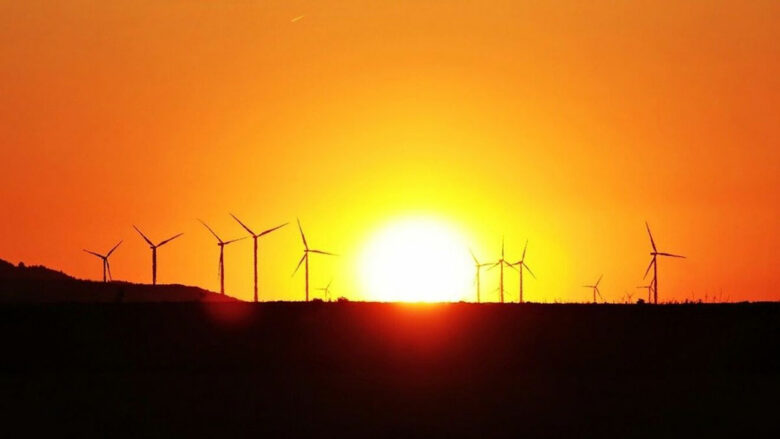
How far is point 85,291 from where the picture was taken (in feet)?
450

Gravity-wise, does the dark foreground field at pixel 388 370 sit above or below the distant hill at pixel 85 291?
below

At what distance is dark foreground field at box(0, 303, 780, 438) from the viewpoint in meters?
46.7

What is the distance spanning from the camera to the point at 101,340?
60594 mm

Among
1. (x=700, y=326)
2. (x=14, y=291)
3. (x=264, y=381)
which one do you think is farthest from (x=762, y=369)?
(x=14, y=291)

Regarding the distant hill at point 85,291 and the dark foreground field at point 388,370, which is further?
the distant hill at point 85,291

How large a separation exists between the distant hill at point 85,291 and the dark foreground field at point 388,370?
2396 inches

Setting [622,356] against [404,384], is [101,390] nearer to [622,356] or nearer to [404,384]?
[404,384]

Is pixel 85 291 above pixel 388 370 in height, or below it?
above

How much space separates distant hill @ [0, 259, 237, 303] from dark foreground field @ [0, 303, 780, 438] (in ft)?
200

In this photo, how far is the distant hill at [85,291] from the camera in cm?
13100

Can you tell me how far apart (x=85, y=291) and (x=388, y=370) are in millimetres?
83500

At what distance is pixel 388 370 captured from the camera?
187 ft

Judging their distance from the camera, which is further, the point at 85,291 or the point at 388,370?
the point at 85,291

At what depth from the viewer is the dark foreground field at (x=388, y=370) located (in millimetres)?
46688
